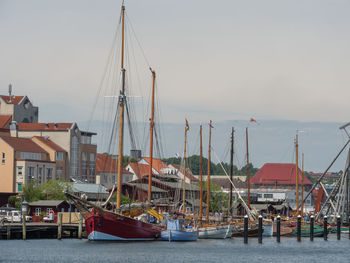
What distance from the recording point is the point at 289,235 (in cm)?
11962

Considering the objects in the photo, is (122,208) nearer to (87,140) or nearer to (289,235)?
(289,235)

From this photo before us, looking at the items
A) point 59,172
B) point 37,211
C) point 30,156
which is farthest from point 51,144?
point 37,211

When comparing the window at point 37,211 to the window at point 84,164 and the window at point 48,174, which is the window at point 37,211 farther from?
the window at point 84,164

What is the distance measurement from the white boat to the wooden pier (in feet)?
50.4

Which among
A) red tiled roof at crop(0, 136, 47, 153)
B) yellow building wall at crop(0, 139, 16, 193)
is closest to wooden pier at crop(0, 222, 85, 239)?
yellow building wall at crop(0, 139, 16, 193)

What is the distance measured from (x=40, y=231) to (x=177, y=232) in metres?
18.0

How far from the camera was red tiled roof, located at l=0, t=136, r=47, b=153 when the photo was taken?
514 ft

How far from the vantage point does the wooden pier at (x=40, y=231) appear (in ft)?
303

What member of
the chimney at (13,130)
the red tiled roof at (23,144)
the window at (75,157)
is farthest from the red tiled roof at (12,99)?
the red tiled roof at (23,144)

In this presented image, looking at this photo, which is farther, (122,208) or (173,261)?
(122,208)

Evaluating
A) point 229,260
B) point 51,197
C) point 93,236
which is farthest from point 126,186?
point 229,260

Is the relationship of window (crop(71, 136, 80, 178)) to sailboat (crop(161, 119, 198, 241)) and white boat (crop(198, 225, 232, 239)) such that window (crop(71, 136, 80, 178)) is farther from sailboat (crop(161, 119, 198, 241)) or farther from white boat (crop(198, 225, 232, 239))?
sailboat (crop(161, 119, 198, 241))

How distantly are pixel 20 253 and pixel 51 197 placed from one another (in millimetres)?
56427

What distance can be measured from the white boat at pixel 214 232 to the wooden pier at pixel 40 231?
1536 centimetres
